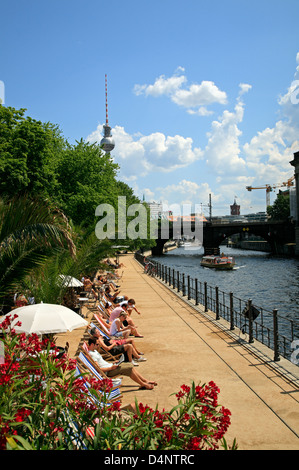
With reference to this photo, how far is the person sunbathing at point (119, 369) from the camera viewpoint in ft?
26.3

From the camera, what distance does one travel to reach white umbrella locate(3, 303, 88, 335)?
25.4 ft

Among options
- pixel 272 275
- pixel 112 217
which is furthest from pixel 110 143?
pixel 112 217

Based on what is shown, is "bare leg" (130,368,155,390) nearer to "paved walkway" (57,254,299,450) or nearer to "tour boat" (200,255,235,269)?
"paved walkway" (57,254,299,450)

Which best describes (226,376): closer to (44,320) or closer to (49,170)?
(44,320)

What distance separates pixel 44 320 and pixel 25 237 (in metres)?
2.03

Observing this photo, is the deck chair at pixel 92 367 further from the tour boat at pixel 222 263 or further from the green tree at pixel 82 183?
the tour boat at pixel 222 263

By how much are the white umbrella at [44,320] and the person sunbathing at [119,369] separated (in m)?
0.60

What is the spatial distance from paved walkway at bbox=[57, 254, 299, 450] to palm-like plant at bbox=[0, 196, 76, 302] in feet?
9.78

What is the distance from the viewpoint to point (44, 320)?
7.95 meters

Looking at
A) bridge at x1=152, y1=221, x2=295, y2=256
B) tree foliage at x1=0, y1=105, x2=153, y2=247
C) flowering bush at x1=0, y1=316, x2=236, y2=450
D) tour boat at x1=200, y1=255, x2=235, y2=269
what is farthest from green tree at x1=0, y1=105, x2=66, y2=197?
bridge at x1=152, y1=221, x2=295, y2=256

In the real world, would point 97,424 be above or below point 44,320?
below

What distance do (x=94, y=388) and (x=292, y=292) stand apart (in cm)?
3370

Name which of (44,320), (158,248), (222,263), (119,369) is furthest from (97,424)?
(158,248)
